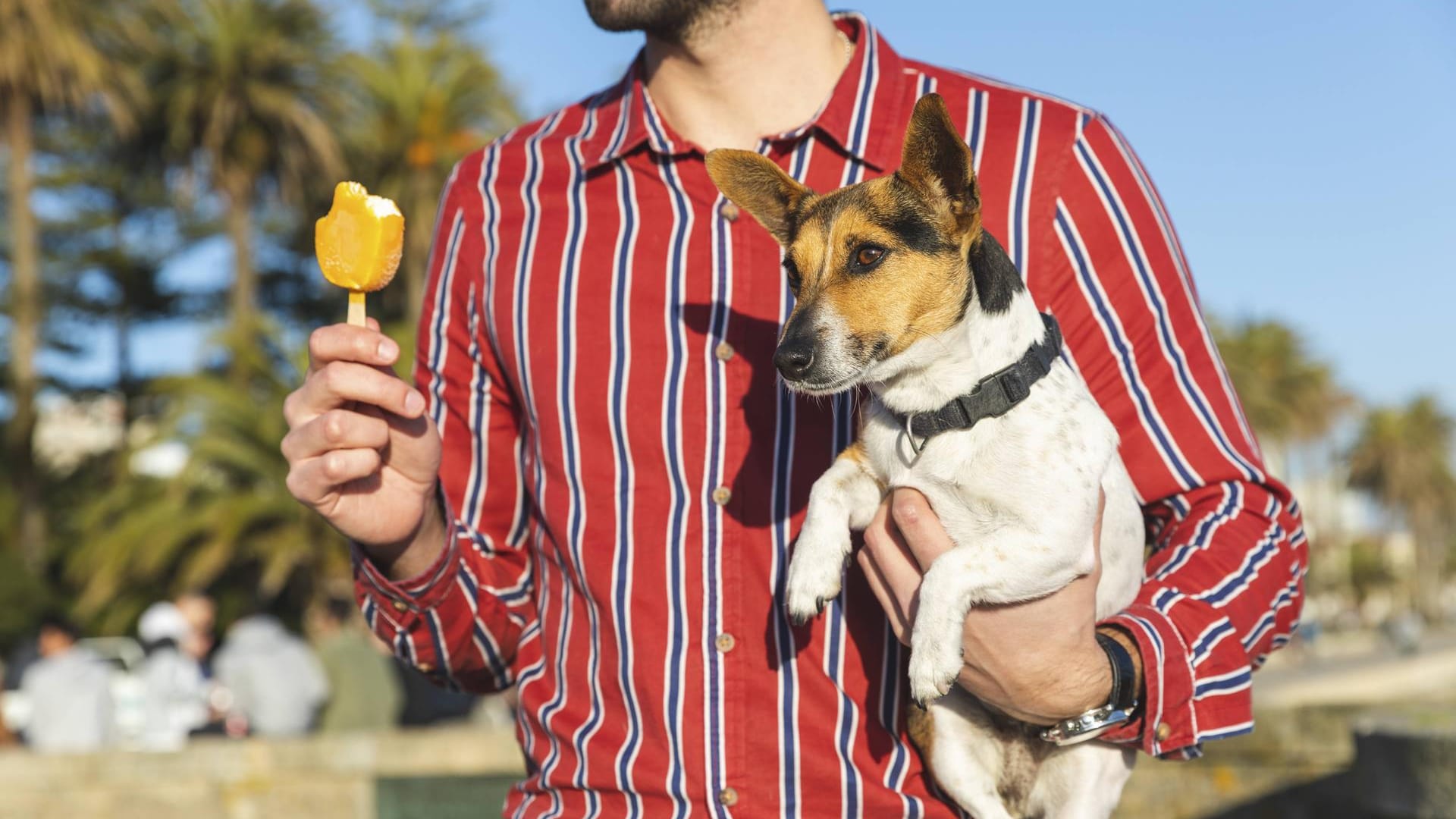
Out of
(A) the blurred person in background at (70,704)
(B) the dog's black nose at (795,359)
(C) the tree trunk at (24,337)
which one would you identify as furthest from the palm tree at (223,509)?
(B) the dog's black nose at (795,359)

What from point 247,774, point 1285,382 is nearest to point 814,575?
point 247,774

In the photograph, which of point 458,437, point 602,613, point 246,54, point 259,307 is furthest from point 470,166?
point 259,307

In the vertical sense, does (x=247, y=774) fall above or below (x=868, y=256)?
below

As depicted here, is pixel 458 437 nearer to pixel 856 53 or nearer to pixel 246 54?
pixel 856 53

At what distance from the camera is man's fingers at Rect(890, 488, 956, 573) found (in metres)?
2.33

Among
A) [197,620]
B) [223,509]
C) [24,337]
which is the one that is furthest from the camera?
[24,337]

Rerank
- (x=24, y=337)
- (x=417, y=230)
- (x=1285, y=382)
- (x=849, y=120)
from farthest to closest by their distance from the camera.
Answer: (x=1285, y=382)
(x=24, y=337)
(x=417, y=230)
(x=849, y=120)

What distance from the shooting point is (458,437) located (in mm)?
2902

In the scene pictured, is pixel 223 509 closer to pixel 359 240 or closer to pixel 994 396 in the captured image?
pixel 359 240

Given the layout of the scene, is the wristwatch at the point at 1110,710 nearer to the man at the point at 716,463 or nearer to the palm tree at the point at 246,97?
the man at the point at 716,463

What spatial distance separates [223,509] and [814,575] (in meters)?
23.7

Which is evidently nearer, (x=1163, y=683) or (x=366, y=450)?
(x=1163, y=683)

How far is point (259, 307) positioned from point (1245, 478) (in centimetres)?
4344

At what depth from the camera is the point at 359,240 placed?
242 centimetres
